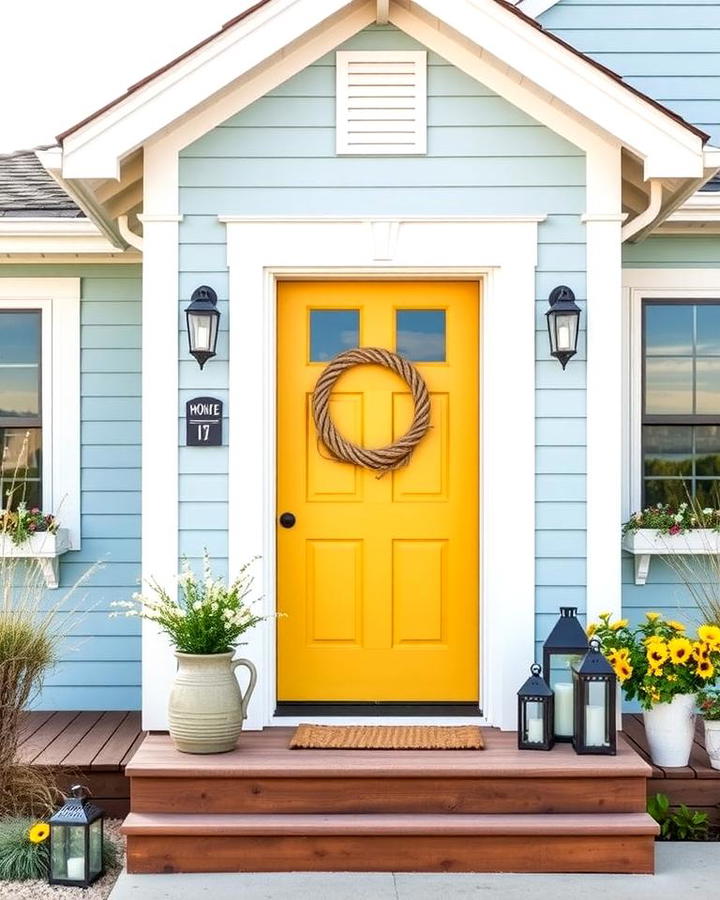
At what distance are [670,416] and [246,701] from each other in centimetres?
282

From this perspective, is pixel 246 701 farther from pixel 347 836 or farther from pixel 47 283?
pixel 47 283

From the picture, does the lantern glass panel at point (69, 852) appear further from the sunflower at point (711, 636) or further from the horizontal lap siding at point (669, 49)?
the horizontal lap siding at point (669, 49)

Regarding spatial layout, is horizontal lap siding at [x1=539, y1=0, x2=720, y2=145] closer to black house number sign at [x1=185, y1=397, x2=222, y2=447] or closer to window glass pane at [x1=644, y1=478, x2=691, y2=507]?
window glass pane at [x1=644, y1=478, x2=691, y2=507]

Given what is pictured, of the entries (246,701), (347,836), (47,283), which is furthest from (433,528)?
(47,283)

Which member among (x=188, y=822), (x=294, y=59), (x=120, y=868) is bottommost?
(x=120, y=868)

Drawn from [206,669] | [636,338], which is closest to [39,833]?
[206,669]

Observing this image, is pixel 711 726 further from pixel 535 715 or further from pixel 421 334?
pixel 421 334

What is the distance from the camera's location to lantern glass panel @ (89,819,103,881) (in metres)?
4.02

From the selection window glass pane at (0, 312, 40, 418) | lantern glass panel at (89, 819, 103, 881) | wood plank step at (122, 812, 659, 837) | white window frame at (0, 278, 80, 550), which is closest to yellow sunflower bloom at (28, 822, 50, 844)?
lantern glass panel at (89, 819, 103, 881)

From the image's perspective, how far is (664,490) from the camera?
18.7 feet

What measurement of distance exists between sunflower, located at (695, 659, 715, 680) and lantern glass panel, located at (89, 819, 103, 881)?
2.51 metres

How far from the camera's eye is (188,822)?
3.97 m

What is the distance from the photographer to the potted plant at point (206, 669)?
418 centimetres

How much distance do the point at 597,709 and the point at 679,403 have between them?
211 cm
